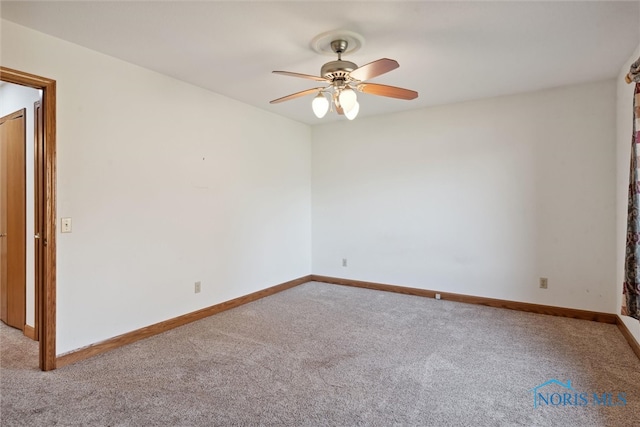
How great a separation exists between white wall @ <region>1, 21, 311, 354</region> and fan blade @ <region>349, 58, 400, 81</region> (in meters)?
1.91

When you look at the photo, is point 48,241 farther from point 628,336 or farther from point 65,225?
point 628,336

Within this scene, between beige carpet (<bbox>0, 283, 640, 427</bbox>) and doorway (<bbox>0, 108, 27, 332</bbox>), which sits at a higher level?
doorway (<bbox>0, 108, 27, 332</bbox>)

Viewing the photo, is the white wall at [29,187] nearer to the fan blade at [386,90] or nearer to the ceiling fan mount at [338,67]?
the ceiling fan mount at [338,67]

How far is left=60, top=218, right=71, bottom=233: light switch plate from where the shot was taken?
248cm

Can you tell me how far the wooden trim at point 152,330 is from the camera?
254 centimetres

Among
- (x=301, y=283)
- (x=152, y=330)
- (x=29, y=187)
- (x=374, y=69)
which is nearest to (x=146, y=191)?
(x=29, y=187)

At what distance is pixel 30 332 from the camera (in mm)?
3002

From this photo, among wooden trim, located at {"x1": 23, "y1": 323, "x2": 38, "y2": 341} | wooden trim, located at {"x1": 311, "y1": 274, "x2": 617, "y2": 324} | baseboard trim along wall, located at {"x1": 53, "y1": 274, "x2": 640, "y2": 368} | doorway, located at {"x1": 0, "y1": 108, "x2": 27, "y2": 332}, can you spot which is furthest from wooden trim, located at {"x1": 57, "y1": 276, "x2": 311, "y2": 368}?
wooden trim, located at {"x1": 311, "y1": 274, "x2": 617, "y2": 324}

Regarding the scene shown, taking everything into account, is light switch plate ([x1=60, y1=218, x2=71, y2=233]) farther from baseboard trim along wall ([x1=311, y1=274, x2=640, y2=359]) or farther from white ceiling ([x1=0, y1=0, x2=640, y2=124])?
baseboard trim along wall ([x1=311, y1=274, x2=640, y2=359])

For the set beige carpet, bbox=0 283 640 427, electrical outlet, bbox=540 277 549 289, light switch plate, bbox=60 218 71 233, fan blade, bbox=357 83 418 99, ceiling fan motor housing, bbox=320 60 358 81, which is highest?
ceiling fan motor housing, bbox=320 60 358 81

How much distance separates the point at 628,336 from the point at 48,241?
15.2ft

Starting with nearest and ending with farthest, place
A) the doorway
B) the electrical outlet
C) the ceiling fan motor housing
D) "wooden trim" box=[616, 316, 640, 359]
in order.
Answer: the ceiling fan motor housing → "wooden trim" box=[616, 316, 640, 359] → the doorway → the electrical outlet

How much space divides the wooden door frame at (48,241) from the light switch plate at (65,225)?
0.19 ft

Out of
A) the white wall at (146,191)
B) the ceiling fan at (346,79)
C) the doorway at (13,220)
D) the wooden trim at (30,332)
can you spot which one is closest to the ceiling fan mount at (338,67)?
the ceiling fan at (346,79)
